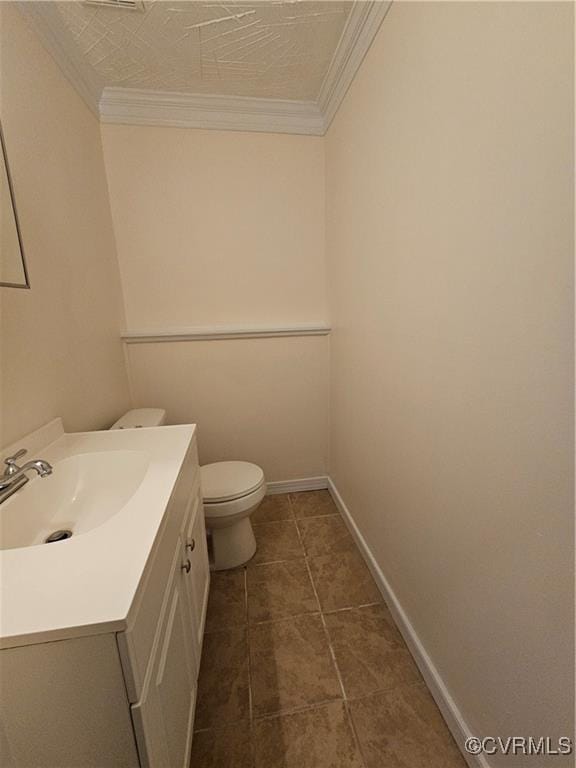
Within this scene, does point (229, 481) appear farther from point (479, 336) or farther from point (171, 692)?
point (479, 336)

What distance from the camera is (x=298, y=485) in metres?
2.22

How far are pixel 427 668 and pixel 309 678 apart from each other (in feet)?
1.30

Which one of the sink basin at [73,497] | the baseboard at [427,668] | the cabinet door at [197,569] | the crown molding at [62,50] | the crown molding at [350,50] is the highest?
the crown molding at [62,50]

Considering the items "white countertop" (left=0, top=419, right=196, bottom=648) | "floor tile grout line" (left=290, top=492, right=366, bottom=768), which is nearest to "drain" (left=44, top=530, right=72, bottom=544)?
"white countertop" (left=0, top=419, right=196, bottom=648)

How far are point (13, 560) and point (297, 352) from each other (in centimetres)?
165

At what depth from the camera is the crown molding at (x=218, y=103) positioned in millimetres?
1260

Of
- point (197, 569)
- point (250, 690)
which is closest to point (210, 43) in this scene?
point (197, 569)

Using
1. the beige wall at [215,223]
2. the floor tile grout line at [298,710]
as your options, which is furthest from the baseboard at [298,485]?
the floor tile grout line at [298,710]

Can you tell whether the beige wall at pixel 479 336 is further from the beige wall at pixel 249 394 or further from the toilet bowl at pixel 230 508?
the beige wall at pixel 249 394

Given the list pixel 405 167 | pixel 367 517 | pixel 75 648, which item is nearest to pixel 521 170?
pixel 405 167

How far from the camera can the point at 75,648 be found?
0.46 meters

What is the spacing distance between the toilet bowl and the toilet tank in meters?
0.35

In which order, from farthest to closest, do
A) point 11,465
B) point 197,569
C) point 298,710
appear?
point 197,569, point 298,710, point 11,465

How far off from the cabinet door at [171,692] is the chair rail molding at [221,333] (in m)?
1.25
